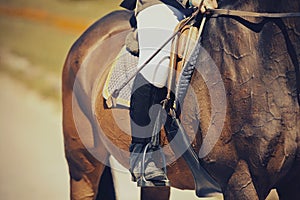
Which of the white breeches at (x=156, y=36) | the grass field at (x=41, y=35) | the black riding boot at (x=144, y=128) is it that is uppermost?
the grass field at (x=41, y=35)

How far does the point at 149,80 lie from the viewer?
245cm

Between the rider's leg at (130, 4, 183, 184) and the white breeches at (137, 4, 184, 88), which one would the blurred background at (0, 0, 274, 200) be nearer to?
the rider's leg at (130, 4, 183, 184)

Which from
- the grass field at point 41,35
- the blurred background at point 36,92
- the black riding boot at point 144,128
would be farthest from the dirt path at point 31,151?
the black riding boot at point 144,128

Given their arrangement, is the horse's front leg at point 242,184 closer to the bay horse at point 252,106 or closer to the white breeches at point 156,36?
the bay horse at point 252,106

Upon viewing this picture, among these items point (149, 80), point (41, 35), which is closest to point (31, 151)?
point (41, 35)

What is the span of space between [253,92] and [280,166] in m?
0.25

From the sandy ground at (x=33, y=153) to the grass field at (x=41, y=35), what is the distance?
15 centimetres

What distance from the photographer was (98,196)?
3391mm

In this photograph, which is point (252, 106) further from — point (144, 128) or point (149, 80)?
point (144, 128)

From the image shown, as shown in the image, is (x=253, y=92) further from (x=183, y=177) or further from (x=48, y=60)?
(x=48, y=60)

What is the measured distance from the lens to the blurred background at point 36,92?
4.00 meters

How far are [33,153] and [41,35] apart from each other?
2.34ft

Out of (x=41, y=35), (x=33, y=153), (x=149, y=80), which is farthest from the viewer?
(x=41, y=35)

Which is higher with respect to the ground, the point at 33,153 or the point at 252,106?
the point at 252,106
